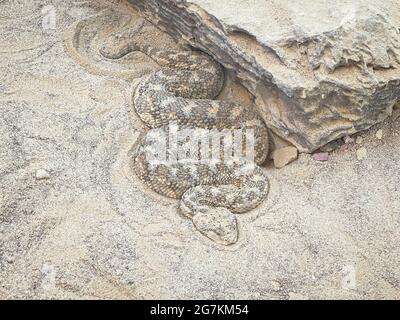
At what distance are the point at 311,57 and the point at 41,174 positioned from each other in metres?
2.29

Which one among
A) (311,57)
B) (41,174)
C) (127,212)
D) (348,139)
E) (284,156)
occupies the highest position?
(311,57)

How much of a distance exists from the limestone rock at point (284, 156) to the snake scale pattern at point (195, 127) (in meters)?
0.12

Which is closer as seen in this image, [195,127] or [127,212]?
[127,212]

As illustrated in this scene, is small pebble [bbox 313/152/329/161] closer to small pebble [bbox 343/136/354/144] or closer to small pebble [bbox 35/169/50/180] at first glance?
small pebble [bbox 343/136/354/144]

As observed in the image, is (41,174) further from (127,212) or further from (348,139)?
(348,139)

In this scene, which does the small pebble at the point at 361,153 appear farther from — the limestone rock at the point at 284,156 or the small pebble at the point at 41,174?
the small pebble at the point at 41,174

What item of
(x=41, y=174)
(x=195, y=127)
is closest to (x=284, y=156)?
(x=195, y=127)

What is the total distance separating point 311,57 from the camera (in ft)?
14.1

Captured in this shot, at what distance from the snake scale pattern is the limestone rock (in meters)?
0.12

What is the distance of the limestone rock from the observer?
477cm

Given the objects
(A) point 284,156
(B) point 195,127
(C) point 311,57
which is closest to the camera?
(C) point 311,57

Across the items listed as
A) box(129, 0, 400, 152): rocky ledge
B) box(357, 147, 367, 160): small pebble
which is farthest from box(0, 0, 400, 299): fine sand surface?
box(129, 0, 400, 152): rocky ledge

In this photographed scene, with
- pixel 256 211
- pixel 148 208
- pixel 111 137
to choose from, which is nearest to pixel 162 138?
pixel 111 137

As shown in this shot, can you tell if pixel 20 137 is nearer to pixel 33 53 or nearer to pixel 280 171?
pixel 33 53
